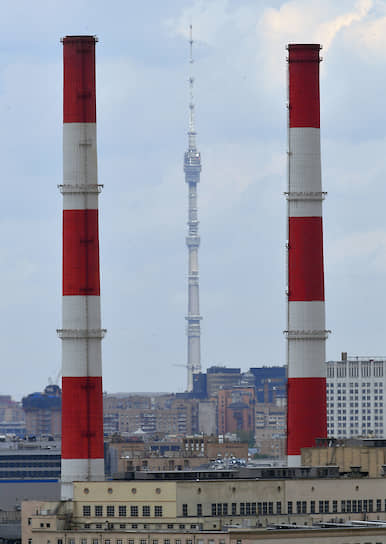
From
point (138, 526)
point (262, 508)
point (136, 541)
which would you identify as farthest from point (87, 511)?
point (262, 508)

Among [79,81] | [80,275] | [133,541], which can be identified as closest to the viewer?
[133,541]

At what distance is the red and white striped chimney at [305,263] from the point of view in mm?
149000

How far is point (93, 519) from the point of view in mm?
130125

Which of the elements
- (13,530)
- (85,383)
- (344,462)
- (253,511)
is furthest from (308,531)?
(13,530)

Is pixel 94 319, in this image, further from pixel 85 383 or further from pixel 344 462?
pixel 344 462

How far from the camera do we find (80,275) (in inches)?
5861

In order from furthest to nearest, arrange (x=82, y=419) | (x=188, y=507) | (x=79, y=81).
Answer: (x=79, y=81), (x=82, y=419), (x=188, y=507)

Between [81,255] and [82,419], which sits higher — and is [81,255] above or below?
above

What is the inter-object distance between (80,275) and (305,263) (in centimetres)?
1448

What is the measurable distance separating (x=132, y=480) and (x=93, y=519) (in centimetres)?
382

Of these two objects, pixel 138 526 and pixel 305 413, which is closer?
pixel 138 526

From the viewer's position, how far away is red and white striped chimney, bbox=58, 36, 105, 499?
148 metres

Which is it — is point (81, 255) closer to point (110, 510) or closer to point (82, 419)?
Answer: point (82, 419)

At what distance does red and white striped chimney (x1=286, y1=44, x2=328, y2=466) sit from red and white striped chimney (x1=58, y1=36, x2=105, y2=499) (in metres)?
→ 12.5
